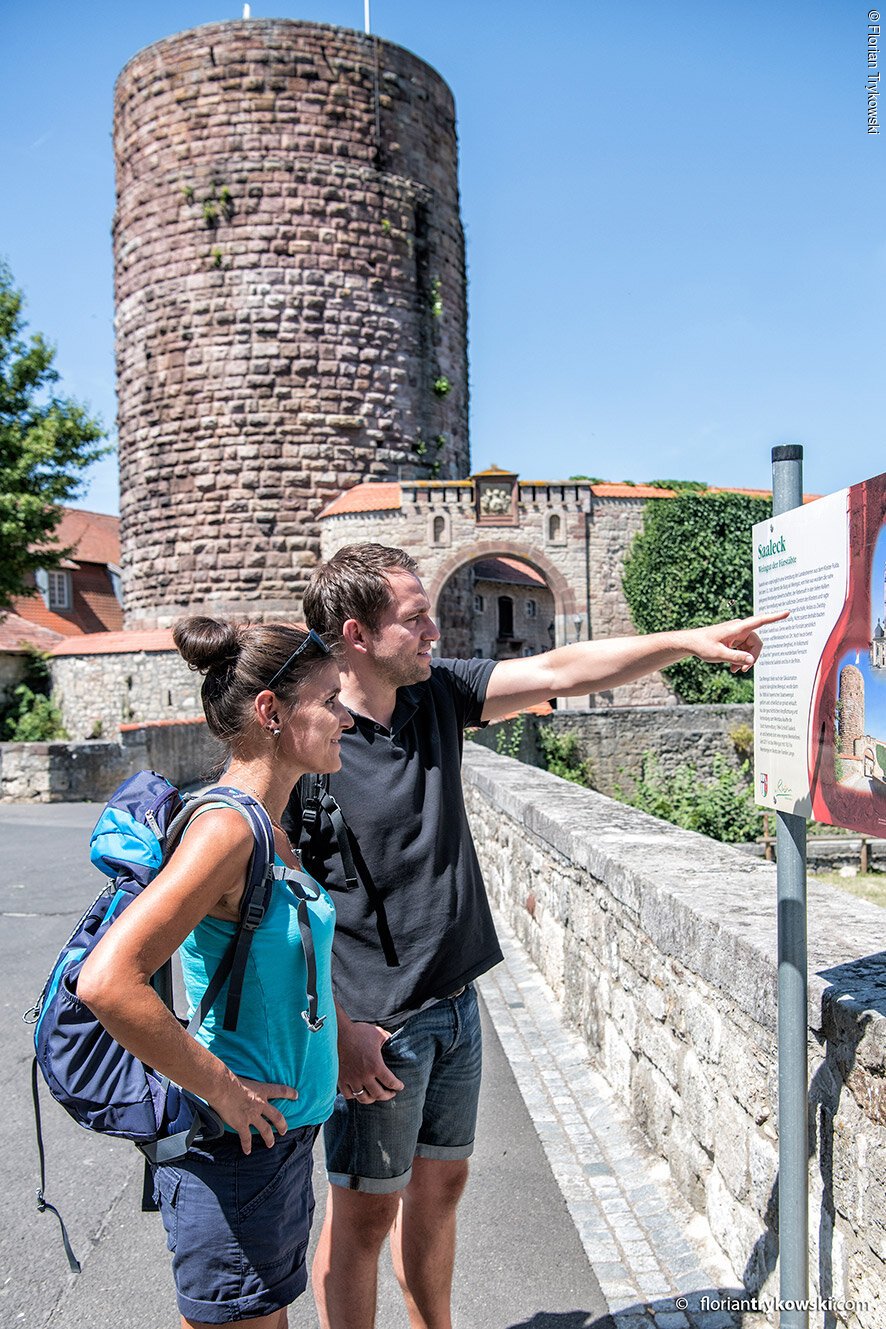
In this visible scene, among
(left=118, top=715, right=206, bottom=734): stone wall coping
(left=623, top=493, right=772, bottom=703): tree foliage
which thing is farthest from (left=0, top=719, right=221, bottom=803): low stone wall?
(left=623, top=493, right=772, bottom=703): tree foliage

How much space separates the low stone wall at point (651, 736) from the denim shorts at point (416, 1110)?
51.4 feet

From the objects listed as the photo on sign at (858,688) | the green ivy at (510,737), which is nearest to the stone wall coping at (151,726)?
the green ivy at (510,737)

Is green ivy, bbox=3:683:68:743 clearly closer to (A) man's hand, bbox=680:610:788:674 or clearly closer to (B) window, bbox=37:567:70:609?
(B) window, bbox=37:567:70:609

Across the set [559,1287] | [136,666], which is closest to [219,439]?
[136,666]

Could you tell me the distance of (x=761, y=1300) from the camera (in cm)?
245

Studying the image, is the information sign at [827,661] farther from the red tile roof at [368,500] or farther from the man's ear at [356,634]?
the red tile roof at [368,500]

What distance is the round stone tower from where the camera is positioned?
72.0 ft

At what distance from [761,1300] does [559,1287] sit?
0.55 meters

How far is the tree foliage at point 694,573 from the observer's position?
22.1 m

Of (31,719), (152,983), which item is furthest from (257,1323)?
(31,719)

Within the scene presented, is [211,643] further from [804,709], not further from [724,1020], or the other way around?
[724,1020]

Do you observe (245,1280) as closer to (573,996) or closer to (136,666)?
(573,996)

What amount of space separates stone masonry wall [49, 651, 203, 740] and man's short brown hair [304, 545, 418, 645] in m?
18.2

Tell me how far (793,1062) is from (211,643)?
1350mm
